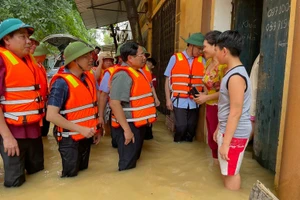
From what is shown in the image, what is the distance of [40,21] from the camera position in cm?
1175

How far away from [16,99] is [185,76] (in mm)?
2328

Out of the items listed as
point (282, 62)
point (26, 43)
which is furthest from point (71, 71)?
point (282, 62)

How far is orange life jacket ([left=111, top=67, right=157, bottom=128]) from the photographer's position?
3139mm

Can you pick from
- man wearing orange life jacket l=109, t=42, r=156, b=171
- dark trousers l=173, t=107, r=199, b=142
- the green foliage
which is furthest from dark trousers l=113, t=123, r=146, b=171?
the green foliage

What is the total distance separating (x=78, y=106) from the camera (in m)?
2.88

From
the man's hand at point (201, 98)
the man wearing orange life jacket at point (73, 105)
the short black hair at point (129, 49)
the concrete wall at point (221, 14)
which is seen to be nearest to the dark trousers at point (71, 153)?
the man wearing orange life jacket at point (73, 105)

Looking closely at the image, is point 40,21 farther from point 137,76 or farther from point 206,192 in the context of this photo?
point 206,192

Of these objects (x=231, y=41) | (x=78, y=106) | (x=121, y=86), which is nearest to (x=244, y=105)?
(x=231, y=41)

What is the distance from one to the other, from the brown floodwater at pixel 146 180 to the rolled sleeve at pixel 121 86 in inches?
34.1

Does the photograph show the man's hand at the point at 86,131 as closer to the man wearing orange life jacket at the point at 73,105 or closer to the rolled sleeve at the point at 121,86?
the man wearing orange life jacket at the point at 73,105

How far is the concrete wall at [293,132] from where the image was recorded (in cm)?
220

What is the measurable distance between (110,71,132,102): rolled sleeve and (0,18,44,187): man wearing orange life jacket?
765 millimetres

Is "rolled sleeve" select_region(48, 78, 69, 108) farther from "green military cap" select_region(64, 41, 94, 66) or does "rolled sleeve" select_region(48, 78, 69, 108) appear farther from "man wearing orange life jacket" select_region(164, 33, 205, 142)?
"man wearing orange life jacket" select_region(164, 33, 205, 142)

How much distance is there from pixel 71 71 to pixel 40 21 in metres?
10.0
